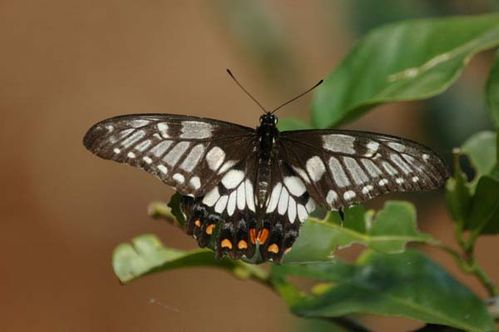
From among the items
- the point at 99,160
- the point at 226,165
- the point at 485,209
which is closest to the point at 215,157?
the point at 226,165

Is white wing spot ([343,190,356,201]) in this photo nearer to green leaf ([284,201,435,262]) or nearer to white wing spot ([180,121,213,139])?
green leaf ([284,201,435,262])

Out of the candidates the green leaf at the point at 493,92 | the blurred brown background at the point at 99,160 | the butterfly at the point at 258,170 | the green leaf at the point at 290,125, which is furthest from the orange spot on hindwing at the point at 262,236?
the blurred brown background at the point at 99,160

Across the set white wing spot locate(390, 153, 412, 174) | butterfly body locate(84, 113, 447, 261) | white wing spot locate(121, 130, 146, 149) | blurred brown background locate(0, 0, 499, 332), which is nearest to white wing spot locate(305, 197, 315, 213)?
butterfly body locate(84, 113, 447, 261)

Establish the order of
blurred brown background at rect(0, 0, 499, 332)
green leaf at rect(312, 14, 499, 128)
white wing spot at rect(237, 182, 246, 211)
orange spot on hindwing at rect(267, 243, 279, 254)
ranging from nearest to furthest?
orange spot on hindwing at rect(267, 243, 279, 254), white wing spot at rect(237, 182, 246, 211), green leaf at rect(312, 14, 499, 128), blurred brown background at rect(0, 0, 499, 332)

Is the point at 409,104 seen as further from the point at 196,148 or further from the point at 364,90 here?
the point at 196,148

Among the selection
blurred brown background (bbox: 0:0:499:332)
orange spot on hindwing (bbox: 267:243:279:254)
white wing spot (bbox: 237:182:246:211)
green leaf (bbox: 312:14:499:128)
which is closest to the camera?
orange spot on hindwing (bbox: 267:243:279:254)

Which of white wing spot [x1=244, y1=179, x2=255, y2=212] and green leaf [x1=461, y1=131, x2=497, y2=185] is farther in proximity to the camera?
green leaf [x1=461, y1=131, x2=497, y2=185]

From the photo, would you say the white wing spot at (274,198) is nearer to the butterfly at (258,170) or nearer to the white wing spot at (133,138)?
the butterfly at (258,170)
